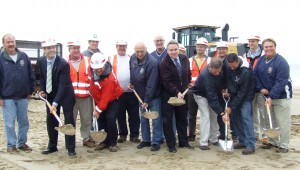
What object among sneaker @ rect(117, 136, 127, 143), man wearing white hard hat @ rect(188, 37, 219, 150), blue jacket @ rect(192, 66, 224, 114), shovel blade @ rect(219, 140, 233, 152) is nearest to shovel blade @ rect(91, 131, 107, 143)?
sneaker @ rect(117, 136, 127, 143)

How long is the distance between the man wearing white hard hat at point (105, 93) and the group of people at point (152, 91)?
16 millimetres

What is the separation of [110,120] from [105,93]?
1.61 feet

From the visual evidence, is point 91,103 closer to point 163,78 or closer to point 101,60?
point 101,60

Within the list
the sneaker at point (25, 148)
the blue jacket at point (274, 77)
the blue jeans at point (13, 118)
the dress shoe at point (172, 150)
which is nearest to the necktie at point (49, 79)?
the blue jeans at point (13, 118)

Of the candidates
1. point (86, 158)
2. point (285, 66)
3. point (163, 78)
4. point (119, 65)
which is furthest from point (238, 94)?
point (86, 158)

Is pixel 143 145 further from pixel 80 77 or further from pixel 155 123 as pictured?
pixel 80 77

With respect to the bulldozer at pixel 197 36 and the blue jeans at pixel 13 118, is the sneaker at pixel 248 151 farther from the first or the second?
the bulldozer at pixel 197 36

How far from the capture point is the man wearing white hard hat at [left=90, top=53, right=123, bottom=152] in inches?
241

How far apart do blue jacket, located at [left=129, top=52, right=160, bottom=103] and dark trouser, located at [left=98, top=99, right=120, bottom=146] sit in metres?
0.49

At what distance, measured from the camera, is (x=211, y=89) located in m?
6.34

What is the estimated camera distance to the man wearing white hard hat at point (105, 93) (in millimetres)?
6121

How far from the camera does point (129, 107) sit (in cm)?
716

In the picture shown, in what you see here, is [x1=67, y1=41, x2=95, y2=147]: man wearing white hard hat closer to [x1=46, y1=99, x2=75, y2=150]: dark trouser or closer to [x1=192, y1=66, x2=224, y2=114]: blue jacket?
[x1=46, y1=99, x2=75, y2=150]: dark trouser

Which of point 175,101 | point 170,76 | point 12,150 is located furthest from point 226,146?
point 12,150
